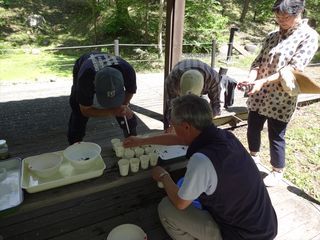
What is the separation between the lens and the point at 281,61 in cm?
239

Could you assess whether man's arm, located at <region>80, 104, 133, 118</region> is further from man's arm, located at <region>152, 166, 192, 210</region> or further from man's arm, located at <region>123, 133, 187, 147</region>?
man's arm, located at <region>152, 166, 192, 210</region>

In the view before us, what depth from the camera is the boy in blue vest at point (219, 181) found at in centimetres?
148

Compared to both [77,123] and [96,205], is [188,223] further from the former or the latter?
[77,123]

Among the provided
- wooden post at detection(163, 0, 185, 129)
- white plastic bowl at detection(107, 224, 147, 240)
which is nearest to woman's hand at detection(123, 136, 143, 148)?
white plastic bowl at detection(107, 224, 147, 240)

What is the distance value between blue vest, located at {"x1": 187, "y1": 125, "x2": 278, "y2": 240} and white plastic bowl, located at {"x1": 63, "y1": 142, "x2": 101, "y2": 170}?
0.72 m

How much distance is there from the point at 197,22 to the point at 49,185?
8.51 metres

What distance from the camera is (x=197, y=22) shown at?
9.22 meters

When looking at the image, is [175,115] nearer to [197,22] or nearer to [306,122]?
[306,122]

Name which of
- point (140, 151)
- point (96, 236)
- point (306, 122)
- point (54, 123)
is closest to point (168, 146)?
point (140, 151)

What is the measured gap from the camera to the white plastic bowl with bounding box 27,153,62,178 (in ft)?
5.85

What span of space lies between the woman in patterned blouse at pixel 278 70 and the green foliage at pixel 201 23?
6679 mm

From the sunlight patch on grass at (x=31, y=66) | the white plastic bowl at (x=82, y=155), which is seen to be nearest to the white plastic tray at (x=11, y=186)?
the white plastic bowl at (x=82, y=155)

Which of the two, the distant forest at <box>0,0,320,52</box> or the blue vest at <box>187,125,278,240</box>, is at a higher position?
the distant forest at <box>0,0,320,52</box>

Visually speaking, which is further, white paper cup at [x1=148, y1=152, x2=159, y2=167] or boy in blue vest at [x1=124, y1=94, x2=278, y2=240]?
white paper cup at [x1=148, y1=152, x2=159, y2=167]
